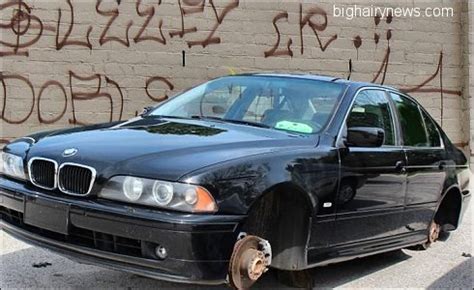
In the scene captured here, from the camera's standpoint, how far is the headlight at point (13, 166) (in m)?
4.10

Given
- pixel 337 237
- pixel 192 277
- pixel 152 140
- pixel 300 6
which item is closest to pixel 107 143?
pixel 152 140

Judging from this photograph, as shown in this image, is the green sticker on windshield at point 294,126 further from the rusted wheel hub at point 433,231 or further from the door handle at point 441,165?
the rusted wheel hub at point 433,231

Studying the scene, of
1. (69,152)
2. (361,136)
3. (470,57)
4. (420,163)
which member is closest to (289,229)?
(361,136)

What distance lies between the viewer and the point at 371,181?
459cm

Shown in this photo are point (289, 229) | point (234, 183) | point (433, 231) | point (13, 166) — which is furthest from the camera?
point (433, 231)

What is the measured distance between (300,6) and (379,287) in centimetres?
614

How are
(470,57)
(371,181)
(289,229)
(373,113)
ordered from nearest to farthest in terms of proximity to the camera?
(289,229)
(371,181)
(373,113)
(470,57)

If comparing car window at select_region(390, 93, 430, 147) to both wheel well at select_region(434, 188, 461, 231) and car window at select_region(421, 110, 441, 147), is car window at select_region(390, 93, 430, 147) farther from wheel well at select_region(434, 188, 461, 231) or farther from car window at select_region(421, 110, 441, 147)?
wheel well at select_region(434, 188, 461, 231)

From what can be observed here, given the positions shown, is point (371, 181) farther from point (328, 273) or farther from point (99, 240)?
point (99, 240)

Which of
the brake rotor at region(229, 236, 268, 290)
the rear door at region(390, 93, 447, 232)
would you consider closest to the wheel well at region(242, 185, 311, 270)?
the brake rotor at region(229, 236, 268, 290)

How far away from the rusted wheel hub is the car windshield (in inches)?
69.2

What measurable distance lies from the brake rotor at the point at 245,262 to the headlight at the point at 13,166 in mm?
1524

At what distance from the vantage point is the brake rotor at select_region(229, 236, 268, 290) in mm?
3506

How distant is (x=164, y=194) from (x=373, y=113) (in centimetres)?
228
